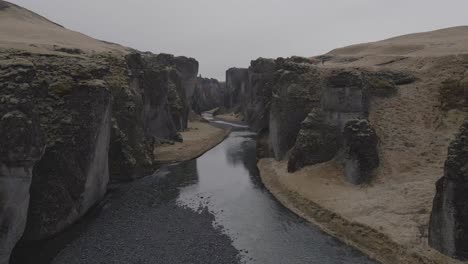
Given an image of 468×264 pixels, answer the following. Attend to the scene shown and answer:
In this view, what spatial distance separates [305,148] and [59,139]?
926 inches

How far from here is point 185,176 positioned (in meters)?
44.4

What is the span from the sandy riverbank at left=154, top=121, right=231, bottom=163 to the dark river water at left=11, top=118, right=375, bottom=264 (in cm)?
1148

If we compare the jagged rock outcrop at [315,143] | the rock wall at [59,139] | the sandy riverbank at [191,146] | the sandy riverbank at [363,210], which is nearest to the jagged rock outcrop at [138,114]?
the rock wall at [59,139]

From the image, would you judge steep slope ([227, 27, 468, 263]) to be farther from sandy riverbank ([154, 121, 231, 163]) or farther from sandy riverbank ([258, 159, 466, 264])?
sandy riverbank ([154, 121, 231, 163])

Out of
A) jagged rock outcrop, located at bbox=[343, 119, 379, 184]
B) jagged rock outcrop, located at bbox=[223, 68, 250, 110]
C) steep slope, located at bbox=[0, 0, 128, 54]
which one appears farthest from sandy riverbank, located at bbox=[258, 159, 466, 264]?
jagged rock outcrop, located at bbox=[223, 68, 250, 110]

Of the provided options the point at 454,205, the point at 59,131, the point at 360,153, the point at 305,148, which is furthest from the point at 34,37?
the point at 454,205

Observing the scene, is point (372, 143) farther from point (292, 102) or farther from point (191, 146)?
point (191, 146)

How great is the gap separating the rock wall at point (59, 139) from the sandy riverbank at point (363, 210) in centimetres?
1682

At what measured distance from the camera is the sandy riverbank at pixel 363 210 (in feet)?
76.8

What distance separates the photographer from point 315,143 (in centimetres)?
3922

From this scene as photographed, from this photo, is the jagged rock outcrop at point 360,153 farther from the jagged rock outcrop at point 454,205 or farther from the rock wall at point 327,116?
the jagged rock outcrop at point 454,205

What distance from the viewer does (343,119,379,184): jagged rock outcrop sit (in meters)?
33.7

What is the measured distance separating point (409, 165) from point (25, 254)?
30145mm

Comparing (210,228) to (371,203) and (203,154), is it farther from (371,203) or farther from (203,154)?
(203,154)
